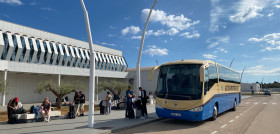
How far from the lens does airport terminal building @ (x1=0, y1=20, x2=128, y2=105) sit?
2552 cm

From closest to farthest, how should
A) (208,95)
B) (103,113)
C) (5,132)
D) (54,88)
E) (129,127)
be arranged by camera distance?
Result: 1. (5,132)
2. (129,127)
3. (208,95)
4. (103,113)
5. (54,88)

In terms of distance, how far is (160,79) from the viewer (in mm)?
10727

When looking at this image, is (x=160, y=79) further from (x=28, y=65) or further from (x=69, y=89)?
(x=28, y=65)

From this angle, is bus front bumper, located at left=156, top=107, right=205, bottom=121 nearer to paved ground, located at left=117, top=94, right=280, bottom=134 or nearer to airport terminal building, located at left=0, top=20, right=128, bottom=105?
paved ground, located at left=117, top=94, right=280, bottom=134

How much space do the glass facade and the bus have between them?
2324cm

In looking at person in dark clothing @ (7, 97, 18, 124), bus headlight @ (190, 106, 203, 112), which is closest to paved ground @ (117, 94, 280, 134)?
bus headlight @ (190, 106, 203, 112)

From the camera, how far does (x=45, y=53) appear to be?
30484 millimetres

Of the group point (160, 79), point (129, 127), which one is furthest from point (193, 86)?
point (129, 127)

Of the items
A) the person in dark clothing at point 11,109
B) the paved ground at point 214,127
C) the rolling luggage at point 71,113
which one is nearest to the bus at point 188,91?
the paved ground at point 214,127

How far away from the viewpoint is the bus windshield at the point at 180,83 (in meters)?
9.53

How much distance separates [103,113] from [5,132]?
268 inches

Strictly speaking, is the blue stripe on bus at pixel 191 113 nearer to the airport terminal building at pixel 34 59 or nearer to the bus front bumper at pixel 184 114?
the bus front bumper at pixel 184 114

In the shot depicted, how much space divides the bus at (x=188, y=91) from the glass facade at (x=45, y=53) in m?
23.2

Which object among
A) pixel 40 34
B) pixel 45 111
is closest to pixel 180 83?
pixel 45 111
